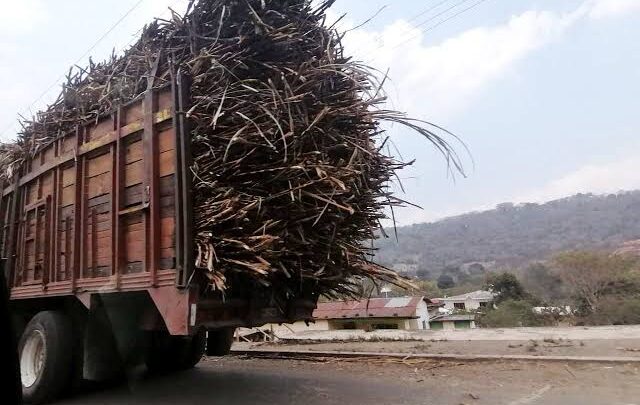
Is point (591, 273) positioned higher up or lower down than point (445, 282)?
lower down

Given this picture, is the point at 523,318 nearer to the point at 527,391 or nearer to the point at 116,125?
the point at 527,391

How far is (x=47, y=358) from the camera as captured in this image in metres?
5.62

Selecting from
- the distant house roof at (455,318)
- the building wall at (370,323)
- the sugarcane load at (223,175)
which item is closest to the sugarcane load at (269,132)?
the sugarcane load at (223,175)

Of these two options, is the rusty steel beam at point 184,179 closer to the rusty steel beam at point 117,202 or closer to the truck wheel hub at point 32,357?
the rusty steel beam at point 117,202

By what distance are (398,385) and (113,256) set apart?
11.4ft

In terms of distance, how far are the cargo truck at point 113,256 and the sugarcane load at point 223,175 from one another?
0.02m

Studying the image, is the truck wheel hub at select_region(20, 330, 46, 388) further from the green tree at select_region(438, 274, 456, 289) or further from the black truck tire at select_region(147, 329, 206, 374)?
the green tree at select_region(438, 274, 456, 289)

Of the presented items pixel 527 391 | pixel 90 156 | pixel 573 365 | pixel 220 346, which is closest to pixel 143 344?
pixel 220 346

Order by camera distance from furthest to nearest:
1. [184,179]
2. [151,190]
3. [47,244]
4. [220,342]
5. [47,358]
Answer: [220,342] → [47,244] → [47,358] → [151,190] → [184,179]

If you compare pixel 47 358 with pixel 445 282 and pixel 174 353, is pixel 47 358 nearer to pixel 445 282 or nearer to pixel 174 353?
pixel 174 353

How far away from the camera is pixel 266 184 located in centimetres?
491

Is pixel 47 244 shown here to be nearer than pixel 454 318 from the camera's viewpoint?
Yes

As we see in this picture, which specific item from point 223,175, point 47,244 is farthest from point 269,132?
point 47,244

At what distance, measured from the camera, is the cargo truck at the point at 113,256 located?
475 cm
